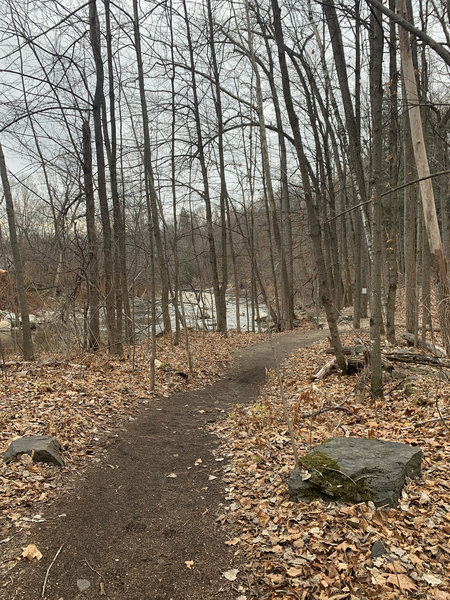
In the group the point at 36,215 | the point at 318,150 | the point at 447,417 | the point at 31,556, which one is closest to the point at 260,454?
the point at 447,417

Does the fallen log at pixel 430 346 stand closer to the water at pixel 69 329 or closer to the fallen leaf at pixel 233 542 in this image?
the water at pixel 69 329

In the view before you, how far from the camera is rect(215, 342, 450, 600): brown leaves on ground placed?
2596 mm

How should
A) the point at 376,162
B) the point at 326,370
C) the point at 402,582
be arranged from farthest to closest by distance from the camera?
the point at 326,370 → the point at 376,162 → the point at 402,582

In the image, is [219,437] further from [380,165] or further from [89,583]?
[380,165]

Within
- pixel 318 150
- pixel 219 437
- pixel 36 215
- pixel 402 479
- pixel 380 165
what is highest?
pixel 318 150

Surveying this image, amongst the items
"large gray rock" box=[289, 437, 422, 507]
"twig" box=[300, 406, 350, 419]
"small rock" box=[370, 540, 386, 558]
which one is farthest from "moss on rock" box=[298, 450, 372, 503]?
"twig" box=[300, 406, 350, 419]

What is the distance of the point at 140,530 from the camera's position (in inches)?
140

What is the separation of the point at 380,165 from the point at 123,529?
17.3 feet

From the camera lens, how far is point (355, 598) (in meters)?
2.45

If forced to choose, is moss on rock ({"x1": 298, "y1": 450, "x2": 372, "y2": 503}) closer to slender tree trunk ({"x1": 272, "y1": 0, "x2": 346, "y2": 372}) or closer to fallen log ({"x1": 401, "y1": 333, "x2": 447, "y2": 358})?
slender tree trunk ({"x1": 272, "y1": 0, "x2": 346, "y2": 372})

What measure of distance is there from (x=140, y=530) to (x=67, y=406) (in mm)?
3125

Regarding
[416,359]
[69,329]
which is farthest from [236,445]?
[69,329]

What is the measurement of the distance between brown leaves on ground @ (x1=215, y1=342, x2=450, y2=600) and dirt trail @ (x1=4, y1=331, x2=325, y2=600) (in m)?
0.29

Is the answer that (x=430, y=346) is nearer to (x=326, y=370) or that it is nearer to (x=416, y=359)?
(x=416, y=359)
